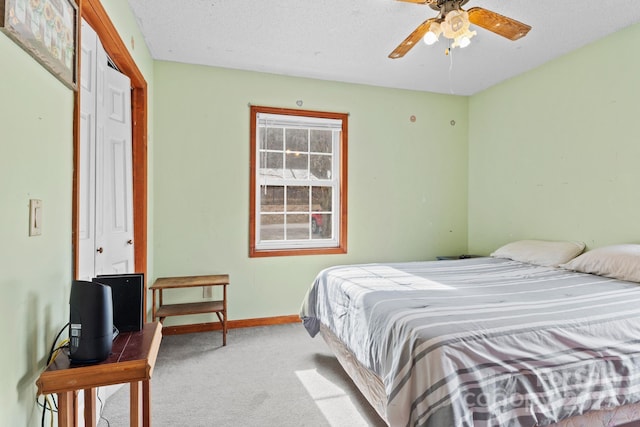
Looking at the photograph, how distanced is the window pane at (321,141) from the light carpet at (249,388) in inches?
77.9

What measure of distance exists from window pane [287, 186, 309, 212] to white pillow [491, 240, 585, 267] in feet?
6.66

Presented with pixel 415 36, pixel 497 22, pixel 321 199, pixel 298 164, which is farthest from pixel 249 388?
pixel 497 22

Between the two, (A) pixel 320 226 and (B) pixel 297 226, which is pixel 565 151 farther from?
(B) pixel 297 226

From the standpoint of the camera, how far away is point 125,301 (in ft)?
4.89

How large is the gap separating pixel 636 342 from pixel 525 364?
642 mm

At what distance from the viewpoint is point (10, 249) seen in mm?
1036

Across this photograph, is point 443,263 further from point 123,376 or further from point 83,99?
point 83,99

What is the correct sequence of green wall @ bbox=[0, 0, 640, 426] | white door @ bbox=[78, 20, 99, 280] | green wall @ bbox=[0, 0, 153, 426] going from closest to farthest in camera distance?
green wall @ bbox=[0, 0, 153, 426] < white door @ bbox=[78, 20, 99, 280] < green wall @ bbox=[0, 0, 640, 426]

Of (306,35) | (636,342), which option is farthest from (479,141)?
(636,342)

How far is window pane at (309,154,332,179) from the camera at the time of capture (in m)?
3.73

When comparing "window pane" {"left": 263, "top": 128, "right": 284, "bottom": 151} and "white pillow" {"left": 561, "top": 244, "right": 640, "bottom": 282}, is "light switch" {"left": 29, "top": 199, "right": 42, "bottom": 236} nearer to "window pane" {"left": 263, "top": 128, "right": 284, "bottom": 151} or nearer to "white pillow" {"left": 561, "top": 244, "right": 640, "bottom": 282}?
"window pane" {"left": 263, "top": 128, "right": 284, "bottom": 151}

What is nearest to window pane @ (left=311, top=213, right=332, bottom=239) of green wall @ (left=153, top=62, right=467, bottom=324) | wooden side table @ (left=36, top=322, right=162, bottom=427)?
green wall @ (left=153, top=62, right=467, bottom=324)

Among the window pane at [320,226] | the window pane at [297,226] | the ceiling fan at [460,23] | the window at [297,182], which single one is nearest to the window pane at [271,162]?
the window at [297,182]

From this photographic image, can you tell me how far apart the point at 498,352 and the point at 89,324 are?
5.10 feet
